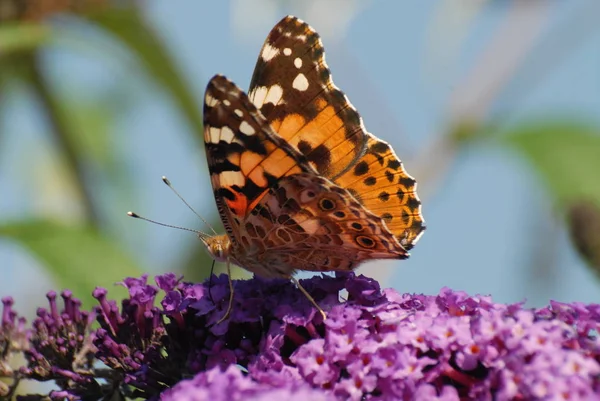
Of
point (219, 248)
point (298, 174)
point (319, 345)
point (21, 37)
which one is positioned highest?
point (21, 37)

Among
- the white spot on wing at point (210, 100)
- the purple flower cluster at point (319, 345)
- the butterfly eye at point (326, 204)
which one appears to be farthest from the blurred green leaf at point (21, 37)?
the butterfly eye at point (326, 204)

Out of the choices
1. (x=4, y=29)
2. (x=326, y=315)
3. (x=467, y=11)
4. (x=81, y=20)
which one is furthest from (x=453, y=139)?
(x=326, y=315)

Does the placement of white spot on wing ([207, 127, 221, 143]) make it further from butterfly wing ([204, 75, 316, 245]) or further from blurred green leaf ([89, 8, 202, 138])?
blurred green leaf ([89, 8, 202, 138])

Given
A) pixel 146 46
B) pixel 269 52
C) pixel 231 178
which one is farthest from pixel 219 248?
pixel 146 46

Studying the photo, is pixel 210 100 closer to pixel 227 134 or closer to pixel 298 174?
pixel 227 134

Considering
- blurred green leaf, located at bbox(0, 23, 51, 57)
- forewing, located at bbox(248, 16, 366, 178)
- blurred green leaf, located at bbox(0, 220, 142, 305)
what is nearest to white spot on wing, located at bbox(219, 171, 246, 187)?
forewing, located at bbox(248, 16, 366, 178)

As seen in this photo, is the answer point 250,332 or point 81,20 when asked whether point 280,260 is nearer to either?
point 250,332

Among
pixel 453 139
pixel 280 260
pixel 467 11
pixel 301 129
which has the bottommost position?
pixel 280 260
